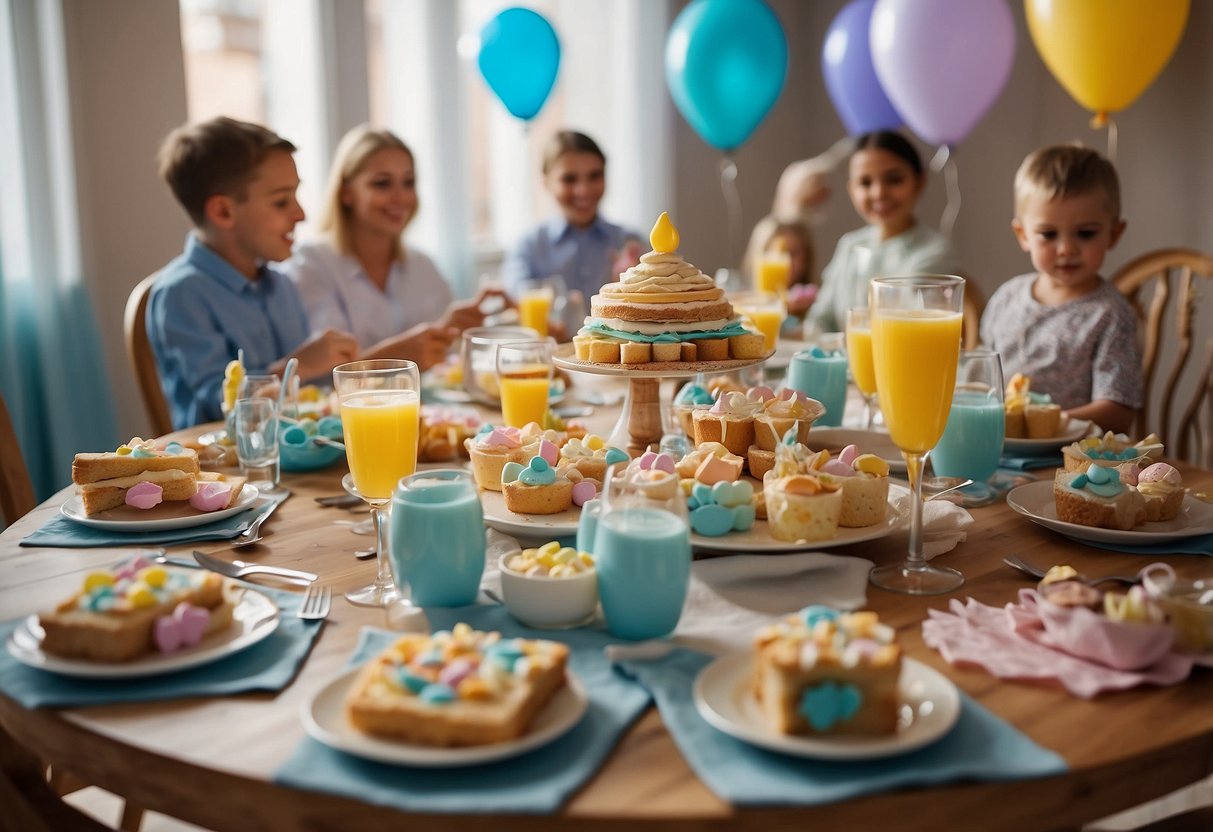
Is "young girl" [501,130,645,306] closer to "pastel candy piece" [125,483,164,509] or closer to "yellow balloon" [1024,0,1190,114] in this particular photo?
"yellow balloon" [1024,0,1190,114]

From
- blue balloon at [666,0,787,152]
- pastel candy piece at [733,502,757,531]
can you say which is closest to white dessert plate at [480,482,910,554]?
pastel candy piece at [733,502,757,531]

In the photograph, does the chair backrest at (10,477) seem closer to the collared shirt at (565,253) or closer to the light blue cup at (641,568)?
the light blue cup at (641,568)

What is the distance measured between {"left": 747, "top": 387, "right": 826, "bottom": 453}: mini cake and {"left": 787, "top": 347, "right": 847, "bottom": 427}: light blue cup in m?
0.34

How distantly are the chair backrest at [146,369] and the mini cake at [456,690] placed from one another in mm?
1536

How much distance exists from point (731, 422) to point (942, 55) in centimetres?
236

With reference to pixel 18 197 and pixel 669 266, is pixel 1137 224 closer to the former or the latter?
pixel 669 266

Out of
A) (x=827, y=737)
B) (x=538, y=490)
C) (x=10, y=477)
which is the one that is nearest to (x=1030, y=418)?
(x=538, y=490)

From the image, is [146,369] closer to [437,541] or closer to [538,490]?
[538,490]

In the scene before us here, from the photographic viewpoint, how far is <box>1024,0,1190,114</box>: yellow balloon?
3.02 meters

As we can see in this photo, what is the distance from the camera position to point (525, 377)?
73.1 inches

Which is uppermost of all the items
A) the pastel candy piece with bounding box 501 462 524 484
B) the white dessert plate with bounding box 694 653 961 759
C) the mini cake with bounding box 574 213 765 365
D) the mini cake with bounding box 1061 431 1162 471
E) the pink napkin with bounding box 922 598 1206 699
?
the mini cake with bounding box 574 213 765 365

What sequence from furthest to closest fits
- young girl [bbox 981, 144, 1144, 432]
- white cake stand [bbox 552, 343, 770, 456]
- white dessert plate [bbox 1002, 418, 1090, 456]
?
young girl [bbox 981, 144, 1144, 432], white dessert plate [bbox 1002, 418, 1090, 456], white cake stand [bbox 552, 343, 770, 456]

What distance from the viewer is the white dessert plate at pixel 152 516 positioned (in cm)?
146

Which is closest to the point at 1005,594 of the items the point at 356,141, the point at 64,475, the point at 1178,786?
the point at 1178,786
